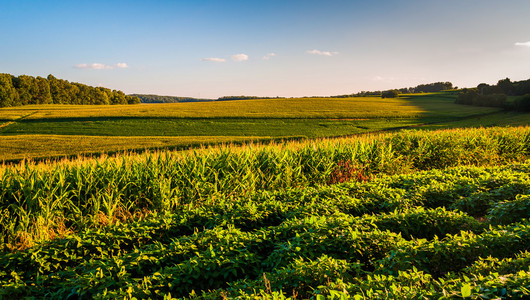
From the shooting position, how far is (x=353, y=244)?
16.0 feet

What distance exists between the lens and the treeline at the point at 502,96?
2183 inches

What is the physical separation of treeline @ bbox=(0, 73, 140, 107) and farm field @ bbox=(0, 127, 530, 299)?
3319 inches

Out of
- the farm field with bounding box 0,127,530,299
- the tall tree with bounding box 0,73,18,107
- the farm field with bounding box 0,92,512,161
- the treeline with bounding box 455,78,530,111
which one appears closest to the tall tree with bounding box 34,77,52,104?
the tall tree with bounding box 0,73,18,107

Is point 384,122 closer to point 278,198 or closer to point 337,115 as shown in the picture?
point 337,115

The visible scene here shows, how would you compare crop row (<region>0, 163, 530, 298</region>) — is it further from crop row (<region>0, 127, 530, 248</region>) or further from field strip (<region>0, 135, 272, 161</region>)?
field strip (<region>0, 135, 272, 161</region>)

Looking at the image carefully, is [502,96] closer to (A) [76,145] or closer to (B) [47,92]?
(A) [76,145]

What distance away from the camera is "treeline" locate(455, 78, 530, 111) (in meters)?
55.4

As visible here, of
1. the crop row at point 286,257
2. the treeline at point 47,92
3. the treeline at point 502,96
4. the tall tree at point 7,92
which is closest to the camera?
the crop row at point 286,257

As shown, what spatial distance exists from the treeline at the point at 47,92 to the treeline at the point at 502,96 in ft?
335

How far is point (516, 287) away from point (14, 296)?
20.4 ft

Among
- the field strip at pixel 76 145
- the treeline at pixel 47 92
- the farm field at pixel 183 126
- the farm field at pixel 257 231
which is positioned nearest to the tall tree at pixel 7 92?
the treeline at pixel 47 92

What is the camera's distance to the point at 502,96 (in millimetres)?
62875

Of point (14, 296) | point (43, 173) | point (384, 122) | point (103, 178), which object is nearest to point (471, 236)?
point (14, 296)

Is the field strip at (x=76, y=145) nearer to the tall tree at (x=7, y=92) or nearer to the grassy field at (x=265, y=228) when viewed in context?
the grassy field at (x=265, y=228)
